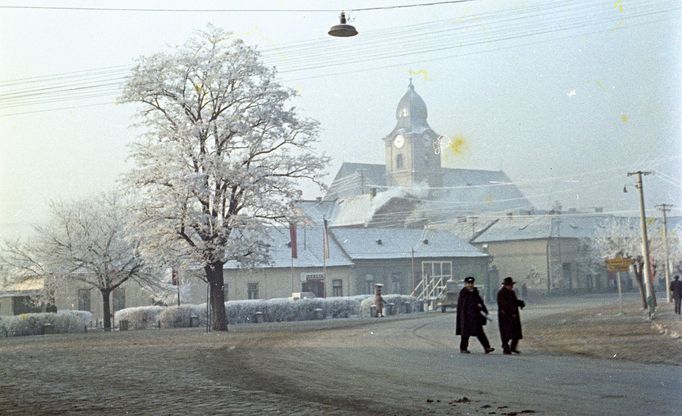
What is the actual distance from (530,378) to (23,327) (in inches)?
1317

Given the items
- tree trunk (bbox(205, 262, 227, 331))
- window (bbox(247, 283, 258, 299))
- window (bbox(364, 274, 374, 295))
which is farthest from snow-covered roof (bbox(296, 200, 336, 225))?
tree trunk (bbox(205, 262, 227, 331))

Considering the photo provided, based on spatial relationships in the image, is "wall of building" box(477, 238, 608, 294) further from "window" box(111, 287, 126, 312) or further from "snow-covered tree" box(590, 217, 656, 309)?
"window" box(111, 287, 126, 312)

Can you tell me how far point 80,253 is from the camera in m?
46.7

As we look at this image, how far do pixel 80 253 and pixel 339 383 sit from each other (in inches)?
1439

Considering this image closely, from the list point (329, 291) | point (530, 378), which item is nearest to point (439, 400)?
point (530, 378)

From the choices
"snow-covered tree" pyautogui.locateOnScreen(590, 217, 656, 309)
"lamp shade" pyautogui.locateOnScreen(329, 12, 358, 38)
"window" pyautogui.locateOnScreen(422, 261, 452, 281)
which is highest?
"lamp shade" pyautogui.locateOnScreen(329, 12, 358, 38)

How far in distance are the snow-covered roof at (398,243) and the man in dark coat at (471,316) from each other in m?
47.2

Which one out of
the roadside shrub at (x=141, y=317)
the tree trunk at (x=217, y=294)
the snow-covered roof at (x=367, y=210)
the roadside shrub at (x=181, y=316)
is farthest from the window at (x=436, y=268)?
the tree trunk at (x=217, y=294)

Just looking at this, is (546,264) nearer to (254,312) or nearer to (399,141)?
(399,141)

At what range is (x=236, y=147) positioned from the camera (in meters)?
34.3

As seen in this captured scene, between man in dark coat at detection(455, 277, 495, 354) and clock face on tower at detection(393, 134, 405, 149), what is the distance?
279 ft

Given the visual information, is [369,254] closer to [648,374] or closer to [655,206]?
[655,206]

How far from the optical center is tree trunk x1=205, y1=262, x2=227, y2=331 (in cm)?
3481

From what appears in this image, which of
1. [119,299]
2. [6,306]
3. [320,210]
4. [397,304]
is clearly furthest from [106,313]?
[320,210]
